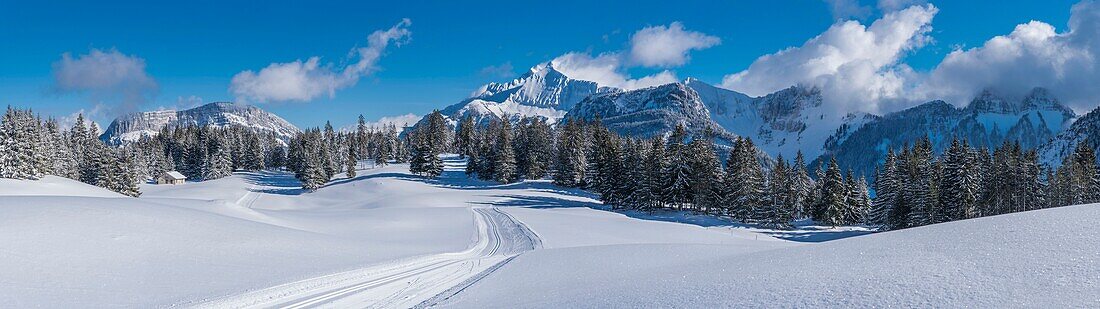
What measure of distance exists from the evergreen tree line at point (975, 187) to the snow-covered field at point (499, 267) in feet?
138

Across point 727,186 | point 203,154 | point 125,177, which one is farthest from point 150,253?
point 203,154

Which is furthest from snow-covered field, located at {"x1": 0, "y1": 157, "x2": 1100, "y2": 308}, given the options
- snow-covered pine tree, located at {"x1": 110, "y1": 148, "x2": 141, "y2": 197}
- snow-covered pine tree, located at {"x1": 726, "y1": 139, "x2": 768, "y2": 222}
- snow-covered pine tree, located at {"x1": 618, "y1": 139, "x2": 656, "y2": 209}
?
snow-covered pine tree, located at {"x1": 110, "y1": 148, "x2": 141, "y2": 197}

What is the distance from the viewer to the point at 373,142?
163500 millimetres

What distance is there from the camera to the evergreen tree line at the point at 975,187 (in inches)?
2098

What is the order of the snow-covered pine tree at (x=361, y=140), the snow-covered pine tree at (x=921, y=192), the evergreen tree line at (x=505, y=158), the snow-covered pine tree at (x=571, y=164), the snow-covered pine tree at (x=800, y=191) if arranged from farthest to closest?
the snow-covered pine tree at (x=361, y=140) < the evergreen tree line at (x=505, y=158) < the snow-covered pine tree at (x=571, y=164) < the snow-covered pine tree at (x=800, y=191) < the snow-covered pine tree at (x=921, y=192)

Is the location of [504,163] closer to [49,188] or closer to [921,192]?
[49,188]

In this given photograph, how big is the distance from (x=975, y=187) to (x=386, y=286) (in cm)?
5969

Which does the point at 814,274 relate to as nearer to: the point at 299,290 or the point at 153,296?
the point at 299,290

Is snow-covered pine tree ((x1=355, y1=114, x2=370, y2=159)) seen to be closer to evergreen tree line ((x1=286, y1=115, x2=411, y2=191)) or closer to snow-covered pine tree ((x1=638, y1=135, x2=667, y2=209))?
evergreen tree line ((x1=286, y1=115, x2=411, y2=191))

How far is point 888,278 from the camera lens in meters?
8.30

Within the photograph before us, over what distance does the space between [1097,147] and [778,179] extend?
190m

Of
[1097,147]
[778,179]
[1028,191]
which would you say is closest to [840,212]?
[778,179]

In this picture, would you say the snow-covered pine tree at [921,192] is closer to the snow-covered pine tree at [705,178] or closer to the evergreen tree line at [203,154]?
the snow-covered pine tree at [705,178]

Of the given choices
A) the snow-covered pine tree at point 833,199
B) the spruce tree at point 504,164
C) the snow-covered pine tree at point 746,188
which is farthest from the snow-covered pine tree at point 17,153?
the snow-covered pine tree at point 833,199
